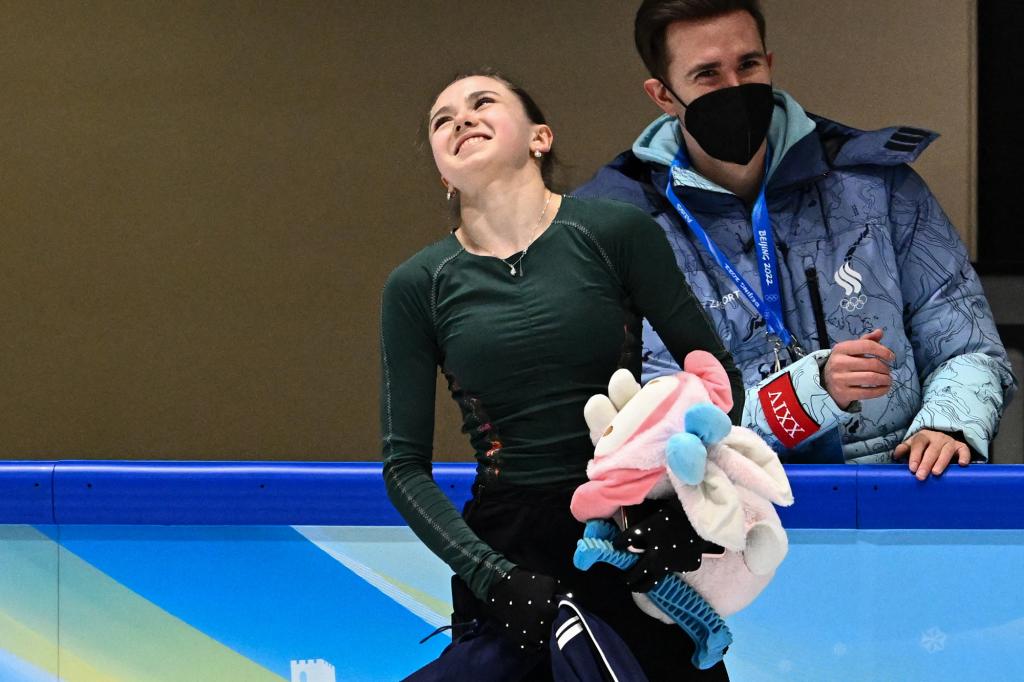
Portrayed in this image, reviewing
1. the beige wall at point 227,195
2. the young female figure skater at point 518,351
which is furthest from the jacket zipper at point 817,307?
the beige wall at point 227,195

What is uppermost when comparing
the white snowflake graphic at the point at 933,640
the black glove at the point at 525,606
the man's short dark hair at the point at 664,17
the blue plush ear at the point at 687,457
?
the man's short dark hair at the point at 664,17

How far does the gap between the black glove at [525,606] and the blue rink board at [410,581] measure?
661 mm

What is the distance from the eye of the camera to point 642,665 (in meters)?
1.65

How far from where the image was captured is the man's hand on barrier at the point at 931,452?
2.21m

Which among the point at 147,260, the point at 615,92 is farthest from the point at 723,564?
the point at 147,260

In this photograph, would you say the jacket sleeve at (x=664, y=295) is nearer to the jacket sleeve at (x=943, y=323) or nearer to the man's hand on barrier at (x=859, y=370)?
the man's hand on barrier at (x=859, y=370)

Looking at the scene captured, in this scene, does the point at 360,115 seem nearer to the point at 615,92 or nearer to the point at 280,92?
the point at 280,92

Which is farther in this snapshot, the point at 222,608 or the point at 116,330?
the point at 116,330

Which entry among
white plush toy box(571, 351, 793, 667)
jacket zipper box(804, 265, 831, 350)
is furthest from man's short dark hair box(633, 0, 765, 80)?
white plush toy box(571, 351, 793, 667)

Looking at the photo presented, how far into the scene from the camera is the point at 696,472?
151cm

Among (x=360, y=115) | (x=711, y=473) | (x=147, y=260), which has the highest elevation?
(x=360, y=115)

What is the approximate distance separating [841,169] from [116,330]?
285 centimetres

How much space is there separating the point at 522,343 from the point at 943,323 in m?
1.27

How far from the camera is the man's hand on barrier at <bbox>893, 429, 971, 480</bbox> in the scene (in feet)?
7.26
